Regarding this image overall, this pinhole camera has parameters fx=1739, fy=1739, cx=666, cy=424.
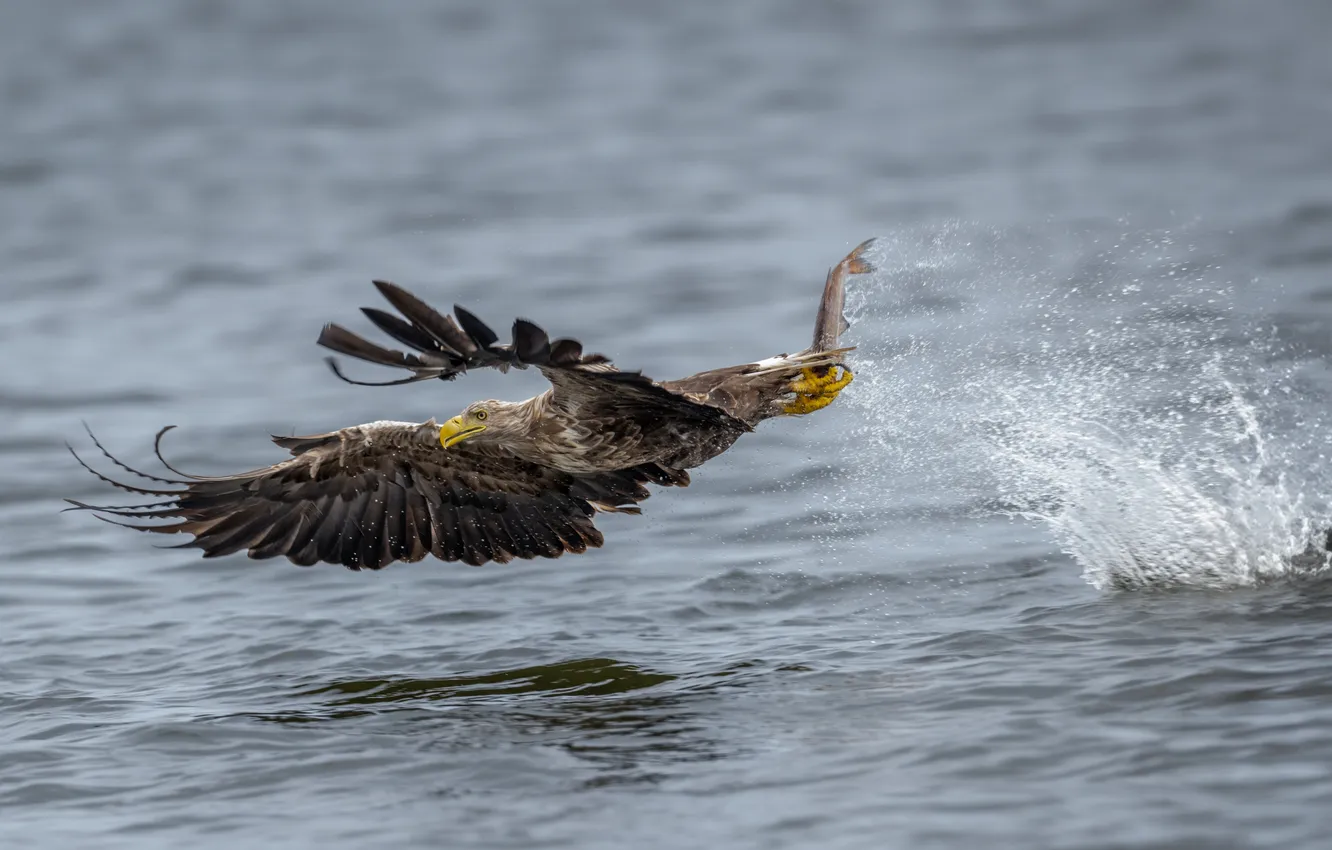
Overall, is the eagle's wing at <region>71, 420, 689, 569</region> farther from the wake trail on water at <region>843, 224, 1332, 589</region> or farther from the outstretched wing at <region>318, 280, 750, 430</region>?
Answer: the wake trail on water at <region>843, 224, 1332, 589</region>

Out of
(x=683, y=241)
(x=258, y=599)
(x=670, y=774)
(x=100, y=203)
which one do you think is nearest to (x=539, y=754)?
(x=670, y=774)

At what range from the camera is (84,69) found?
69.6 feet

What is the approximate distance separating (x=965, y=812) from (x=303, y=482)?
3.52 meters

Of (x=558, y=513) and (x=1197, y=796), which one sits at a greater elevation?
(x=558, y=513)

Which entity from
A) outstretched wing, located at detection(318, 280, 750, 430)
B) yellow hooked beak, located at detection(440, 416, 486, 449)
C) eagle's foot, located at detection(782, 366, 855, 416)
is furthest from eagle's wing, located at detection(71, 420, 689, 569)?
outstretched wing, located at detection(318, 280, 750, 430)

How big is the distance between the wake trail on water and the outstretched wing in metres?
2.63

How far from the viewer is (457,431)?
694 cm

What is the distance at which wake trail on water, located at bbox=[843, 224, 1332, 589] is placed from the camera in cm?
759

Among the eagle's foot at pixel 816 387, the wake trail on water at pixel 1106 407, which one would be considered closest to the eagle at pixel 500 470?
the eagle's foot at pixel 816 387

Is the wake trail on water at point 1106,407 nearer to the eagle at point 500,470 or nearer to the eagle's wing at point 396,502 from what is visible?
the eagle at point 500,470

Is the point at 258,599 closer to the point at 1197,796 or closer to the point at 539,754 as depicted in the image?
the point at 539,754

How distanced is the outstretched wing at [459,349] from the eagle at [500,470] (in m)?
0.04

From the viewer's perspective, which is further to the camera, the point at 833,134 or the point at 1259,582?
the point at 833,134

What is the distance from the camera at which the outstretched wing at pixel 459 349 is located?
527cm
